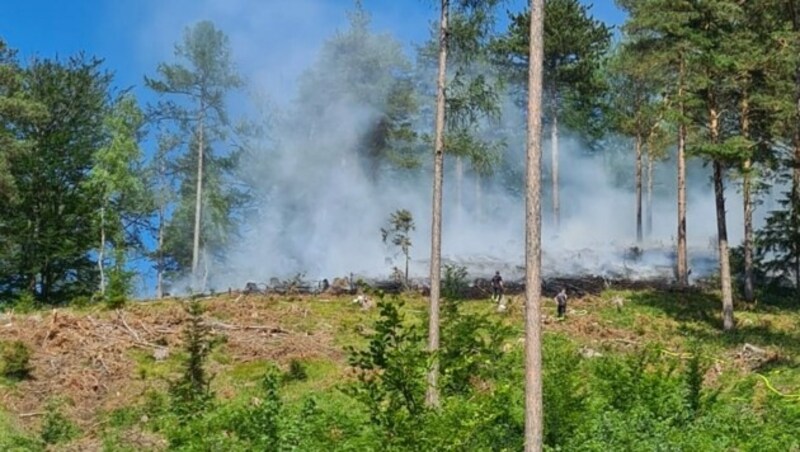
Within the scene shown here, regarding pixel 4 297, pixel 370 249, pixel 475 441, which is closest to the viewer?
pixel 475 441

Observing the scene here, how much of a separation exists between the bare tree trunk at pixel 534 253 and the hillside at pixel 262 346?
6936 mm

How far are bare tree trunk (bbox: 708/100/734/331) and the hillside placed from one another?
2.07 ft

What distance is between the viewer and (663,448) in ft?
41.5

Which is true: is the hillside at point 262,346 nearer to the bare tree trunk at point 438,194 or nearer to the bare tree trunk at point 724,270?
the bare tree trunk at point 724,270

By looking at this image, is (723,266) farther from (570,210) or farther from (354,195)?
(570,210)

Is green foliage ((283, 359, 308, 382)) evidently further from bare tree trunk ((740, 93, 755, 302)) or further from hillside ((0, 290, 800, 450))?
bare tree trunk ((740, 93, 755, 302))

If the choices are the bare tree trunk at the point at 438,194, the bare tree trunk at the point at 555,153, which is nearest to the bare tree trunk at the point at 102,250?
the bare tree trunk at the point at 555,153

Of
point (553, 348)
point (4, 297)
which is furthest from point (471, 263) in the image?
point (553, 348)

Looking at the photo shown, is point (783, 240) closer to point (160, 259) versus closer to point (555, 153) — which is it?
point (555, 153)

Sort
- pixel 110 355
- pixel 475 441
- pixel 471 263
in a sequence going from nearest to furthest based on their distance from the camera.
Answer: pixel 475 441 < pixel 110 355 < pixel 471 263

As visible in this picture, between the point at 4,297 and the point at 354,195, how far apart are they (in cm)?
2075

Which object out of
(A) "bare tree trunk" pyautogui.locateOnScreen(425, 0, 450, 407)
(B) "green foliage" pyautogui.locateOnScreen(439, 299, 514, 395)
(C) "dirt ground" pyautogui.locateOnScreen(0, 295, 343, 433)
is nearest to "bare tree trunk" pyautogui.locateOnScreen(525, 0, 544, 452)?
(A) "bare tree trunk" pyautogui.locateOnScreen(425, 0, 450, 407)

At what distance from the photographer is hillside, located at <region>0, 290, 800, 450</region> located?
19.9m

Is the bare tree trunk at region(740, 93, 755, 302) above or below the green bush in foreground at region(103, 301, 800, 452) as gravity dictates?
above
